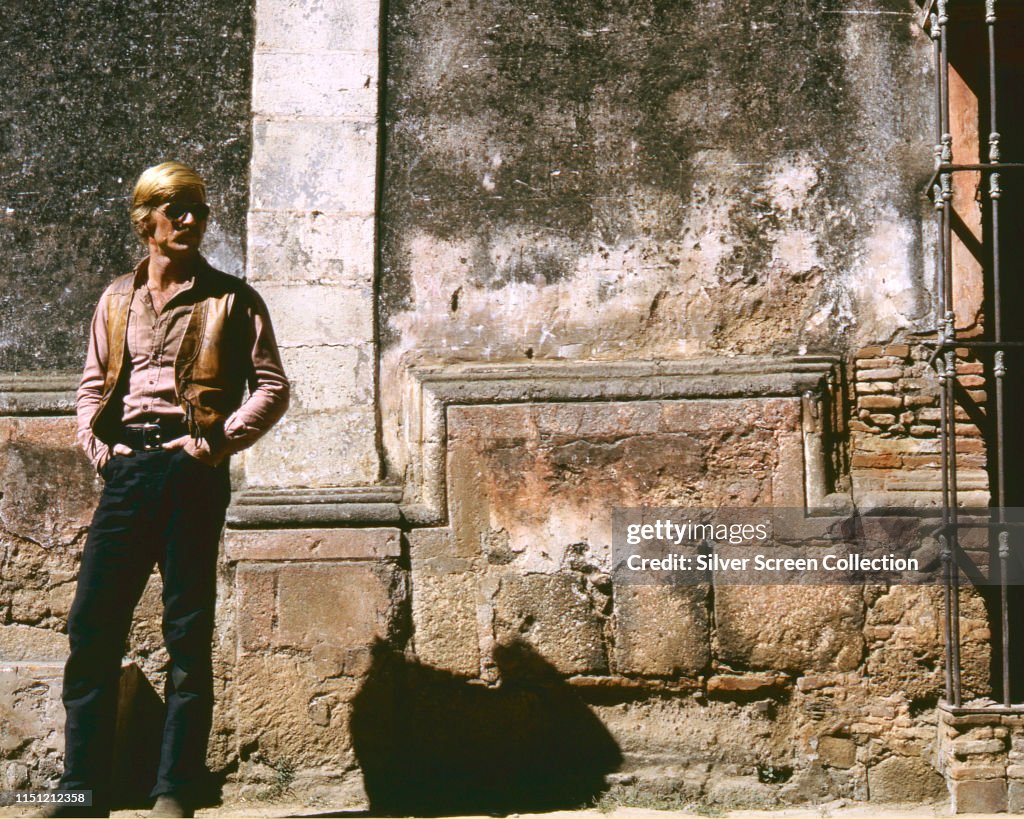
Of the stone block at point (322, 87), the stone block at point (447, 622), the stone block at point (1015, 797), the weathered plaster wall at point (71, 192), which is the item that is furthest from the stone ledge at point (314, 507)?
the stone block at point (1015, 797)

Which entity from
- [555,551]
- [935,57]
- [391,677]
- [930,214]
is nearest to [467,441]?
[555,551]

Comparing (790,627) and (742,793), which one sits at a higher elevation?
(790,627)

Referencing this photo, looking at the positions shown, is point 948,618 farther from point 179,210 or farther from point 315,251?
point 179,210

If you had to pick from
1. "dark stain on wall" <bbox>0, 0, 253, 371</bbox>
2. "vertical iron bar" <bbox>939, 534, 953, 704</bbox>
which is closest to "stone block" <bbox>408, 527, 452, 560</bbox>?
"dark stain on wall" <bbox>0, 0, 253, 371</bbox>

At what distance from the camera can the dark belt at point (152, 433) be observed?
373 centimetres

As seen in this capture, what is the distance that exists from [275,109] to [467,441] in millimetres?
1622

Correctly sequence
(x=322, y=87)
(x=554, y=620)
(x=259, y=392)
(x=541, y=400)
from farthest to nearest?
1. (x=322, y=87)
2. (x=541, y=400)
3. (x=554, y=620)
4. (x=259, y=392)

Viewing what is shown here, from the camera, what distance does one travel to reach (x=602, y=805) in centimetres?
441

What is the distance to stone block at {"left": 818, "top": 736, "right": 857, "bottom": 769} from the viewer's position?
14.5 feet

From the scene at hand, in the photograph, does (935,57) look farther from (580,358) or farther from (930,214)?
(580,358)

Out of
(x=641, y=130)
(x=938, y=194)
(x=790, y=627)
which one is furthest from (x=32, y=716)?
(x=938, y=194)

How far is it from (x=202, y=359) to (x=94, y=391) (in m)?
0.40

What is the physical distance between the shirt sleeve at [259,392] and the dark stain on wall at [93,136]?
1.07 meters

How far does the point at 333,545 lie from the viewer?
4574mm
